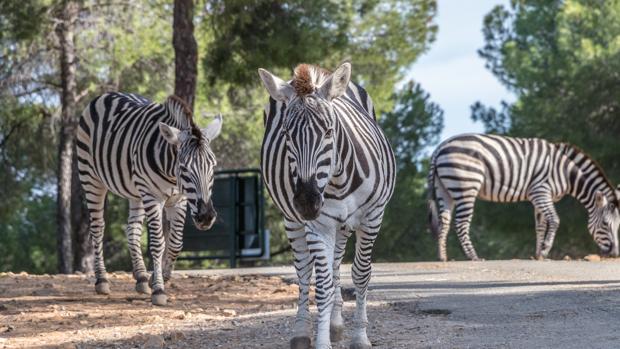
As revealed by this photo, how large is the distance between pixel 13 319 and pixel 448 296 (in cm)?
457

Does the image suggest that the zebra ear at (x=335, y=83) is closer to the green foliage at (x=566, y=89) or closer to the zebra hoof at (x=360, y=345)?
the zebra hoof at (x=360, y=345)

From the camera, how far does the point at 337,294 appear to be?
8.48m

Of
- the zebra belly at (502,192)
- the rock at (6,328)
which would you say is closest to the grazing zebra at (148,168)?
the rock at (6,328)

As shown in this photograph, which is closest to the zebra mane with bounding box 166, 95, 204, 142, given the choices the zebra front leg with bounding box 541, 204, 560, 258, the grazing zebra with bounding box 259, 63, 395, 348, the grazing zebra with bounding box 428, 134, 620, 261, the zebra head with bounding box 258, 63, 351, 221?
the grazing zebra with bounding box 259, 63, 395, 348

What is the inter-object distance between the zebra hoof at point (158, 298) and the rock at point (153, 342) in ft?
8.82

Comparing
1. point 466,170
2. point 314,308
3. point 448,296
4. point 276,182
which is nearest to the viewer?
point 276,182

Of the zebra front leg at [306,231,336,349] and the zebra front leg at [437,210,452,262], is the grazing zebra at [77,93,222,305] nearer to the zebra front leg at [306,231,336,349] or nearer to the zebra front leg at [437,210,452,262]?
the zebra front leg at [306,231,336,349]

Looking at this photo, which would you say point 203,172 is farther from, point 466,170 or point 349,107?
point 466,170

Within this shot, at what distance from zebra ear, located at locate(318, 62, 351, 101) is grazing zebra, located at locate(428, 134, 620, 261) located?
38.2 feet

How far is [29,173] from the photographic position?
33.0 m

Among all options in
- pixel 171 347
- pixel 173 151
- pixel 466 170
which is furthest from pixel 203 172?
pixel 466 170

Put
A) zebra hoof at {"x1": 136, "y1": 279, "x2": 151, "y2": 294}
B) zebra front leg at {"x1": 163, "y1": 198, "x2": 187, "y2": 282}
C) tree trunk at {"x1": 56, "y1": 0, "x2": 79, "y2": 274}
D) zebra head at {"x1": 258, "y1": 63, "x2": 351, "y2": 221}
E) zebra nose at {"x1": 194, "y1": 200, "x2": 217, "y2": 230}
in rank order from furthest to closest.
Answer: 1. tree trunk at {"x1": 56, "y1": 0, "x2": 79, "y2": 274}
2. zebra hoof at {"x1": 136, "y1": 279, "x2": 151, "y2": 294}
3. zebra front leg at {"x1": 163, "y1": 198, "x2": 187, "y2": 282}
4. zebra nose at {"x1": 194, "y1": 200, "x2": 217, "y2": 230}
5. zebra head at {"x1": 258, "y1": 63, "x2": 351, "y2": 221}

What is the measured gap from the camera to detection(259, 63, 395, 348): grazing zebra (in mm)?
7191

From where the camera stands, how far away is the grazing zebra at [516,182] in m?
19.3
